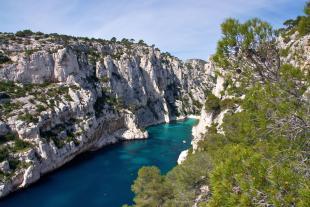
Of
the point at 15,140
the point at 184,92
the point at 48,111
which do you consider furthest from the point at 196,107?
the point at 15,140

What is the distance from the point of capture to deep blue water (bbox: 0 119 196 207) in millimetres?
33156

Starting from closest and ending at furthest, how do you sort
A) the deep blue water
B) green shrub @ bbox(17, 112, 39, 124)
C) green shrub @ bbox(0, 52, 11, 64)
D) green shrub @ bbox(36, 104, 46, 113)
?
1. the deep blue water
2. green shrub @ bbox(17, 112, 39, 124)
3. green shrub @ bbox(36, 104, 46, 113)
4. green shrub @ bbox(0, 52, 11, 64)

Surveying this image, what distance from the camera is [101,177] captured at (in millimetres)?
41656

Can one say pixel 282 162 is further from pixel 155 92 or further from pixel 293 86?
pixel 155 92

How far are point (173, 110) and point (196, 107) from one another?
1069 centimetres

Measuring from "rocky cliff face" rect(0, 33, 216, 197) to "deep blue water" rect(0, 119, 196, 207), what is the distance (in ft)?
6.43

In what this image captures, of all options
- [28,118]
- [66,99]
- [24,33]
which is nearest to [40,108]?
[28,118]

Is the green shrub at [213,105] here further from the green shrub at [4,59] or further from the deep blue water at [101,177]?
the green shrub at [4,59]

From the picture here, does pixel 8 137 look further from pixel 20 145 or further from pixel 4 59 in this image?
pixel 4 59

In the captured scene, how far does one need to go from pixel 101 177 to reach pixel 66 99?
18.9 m

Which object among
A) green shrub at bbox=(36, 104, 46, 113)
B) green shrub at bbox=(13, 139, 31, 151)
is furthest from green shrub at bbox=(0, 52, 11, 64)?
green shrub at bbox=(13, 139, 31, 151)

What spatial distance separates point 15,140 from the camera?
3994cm

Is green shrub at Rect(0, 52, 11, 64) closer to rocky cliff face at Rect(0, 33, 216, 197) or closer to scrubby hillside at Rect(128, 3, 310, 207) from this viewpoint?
rocky cliff face at Rect(0, 33, 216, 197)

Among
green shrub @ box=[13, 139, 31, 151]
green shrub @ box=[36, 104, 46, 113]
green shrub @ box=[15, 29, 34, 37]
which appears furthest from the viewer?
green shrub @ box=[15, 29, 34, 37]
